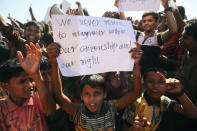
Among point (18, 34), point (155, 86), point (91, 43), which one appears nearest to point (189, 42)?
point (155, 86)

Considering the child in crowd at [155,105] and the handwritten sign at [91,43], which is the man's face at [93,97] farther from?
the child in crowd at [155,105]

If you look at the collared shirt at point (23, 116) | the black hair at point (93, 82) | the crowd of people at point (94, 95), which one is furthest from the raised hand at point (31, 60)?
the black hair at point (93, 82)

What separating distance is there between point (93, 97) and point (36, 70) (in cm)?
67

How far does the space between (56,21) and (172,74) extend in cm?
188

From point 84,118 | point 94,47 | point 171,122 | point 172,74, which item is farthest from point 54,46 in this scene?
point 172,74

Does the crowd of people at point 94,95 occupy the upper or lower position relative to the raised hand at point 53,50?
lower

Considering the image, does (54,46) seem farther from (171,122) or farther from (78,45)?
(171,122)

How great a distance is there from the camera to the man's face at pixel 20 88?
5.51 ft

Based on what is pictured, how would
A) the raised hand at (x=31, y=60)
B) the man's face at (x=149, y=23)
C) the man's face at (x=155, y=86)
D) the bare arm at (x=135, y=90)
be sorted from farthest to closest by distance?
1. the man's face at (x=149, y=23)
2. the man's face at (x=155, y=86)
3. the bare arm at (x=135, y=90)
4. the raised hand at (x=31, y=60)

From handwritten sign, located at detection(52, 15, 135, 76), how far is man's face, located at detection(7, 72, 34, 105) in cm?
36

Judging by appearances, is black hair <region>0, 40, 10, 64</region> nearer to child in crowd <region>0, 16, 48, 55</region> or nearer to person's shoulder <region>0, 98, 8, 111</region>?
child in crowd <region>0, 16, 48, 55</region>

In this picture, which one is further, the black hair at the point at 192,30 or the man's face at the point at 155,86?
the black hair at the point at 192,30

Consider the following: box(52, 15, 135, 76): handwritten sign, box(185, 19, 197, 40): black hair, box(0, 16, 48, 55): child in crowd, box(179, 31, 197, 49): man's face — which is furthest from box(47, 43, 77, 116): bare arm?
box(185, 19, 197, 40): black hair

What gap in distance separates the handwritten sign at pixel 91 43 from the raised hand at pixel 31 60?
233mm
